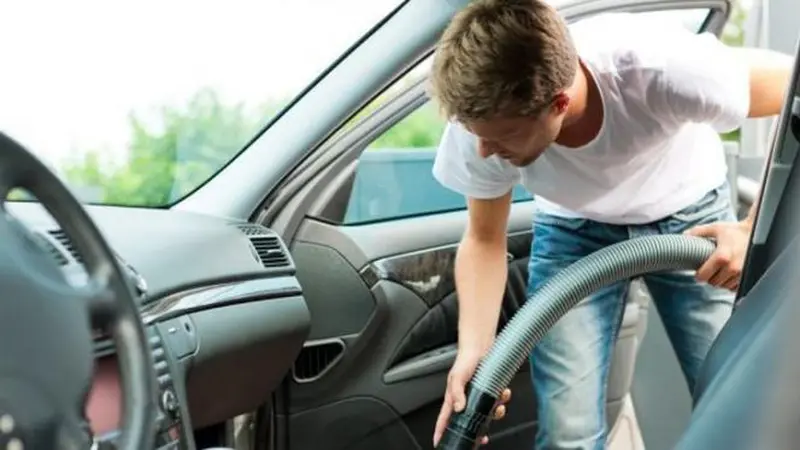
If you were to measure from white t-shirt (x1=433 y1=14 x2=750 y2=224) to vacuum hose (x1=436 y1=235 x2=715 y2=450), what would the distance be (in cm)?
33

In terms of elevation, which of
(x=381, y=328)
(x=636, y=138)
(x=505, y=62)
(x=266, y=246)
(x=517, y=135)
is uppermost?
(x=505, y=62)

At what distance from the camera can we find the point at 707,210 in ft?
7.97

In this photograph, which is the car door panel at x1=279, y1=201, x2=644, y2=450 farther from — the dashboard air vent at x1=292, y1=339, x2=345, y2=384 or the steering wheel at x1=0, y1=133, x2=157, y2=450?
the steering wheel at x1=0, y1=133, x2=157, y2=450

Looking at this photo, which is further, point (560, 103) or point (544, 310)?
point (560, 103)

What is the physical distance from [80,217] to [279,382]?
1.19m

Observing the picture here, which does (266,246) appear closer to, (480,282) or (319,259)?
(319,259)

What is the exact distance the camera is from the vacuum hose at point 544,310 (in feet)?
6.17

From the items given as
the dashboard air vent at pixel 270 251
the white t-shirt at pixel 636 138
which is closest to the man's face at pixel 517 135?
the white t-shirt at pixel 636 138

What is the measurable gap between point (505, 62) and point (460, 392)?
589 mm

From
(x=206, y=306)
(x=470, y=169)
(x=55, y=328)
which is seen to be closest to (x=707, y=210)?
(x=470, y=169)

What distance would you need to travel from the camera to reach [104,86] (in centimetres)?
245

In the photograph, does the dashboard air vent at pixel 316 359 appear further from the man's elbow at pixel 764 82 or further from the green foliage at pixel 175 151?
the man's elbow at pixel 764 82

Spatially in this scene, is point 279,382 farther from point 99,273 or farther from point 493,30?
point 99,273

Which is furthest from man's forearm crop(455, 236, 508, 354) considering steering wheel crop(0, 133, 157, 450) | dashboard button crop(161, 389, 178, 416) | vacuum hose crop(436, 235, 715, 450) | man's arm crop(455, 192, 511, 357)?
steering wheel crop(0, 133, 157, 450)
